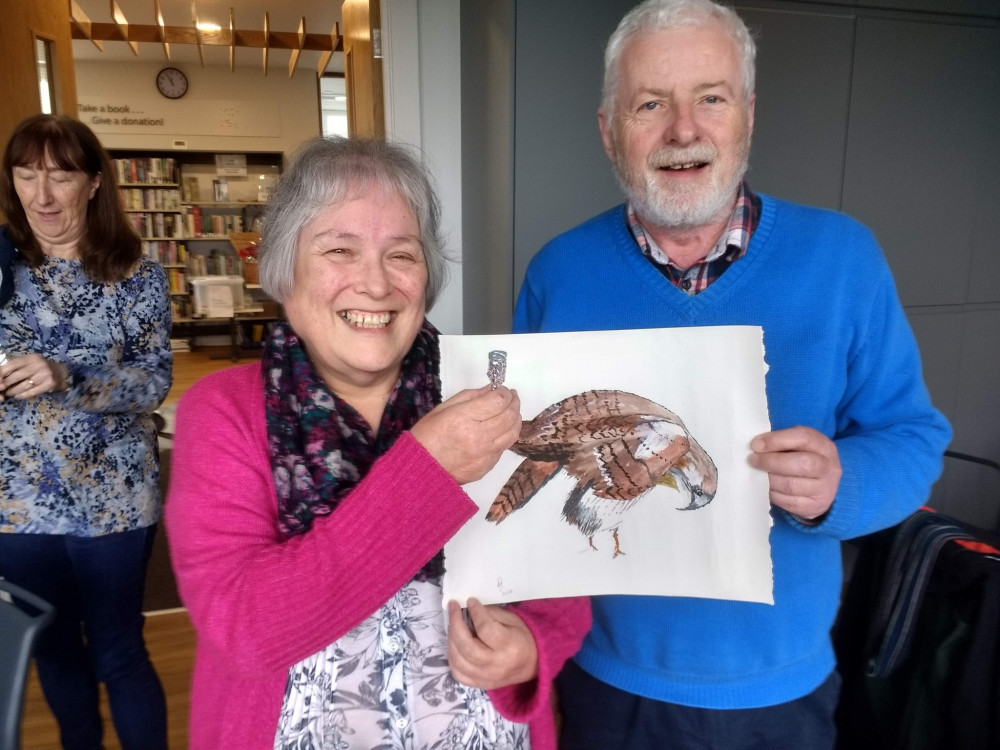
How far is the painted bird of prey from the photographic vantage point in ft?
2.97

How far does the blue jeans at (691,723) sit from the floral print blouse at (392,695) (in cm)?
23

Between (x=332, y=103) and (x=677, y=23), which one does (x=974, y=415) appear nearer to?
(x=677, y=23)

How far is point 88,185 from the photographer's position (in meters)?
1.80

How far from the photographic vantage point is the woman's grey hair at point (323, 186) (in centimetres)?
95

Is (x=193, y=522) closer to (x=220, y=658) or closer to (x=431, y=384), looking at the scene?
(x=220, y=658)

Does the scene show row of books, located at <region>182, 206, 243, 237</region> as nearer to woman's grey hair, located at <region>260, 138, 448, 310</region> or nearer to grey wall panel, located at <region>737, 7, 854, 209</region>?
grey wall panel, located at <region>737, 7, 854, 209</region>

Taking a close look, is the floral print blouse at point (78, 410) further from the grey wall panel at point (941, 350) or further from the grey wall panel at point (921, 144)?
the grey wall panel at point (941, 350)

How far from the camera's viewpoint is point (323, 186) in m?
0.95

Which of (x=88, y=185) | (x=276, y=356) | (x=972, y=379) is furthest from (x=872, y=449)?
(x=972, y=379)

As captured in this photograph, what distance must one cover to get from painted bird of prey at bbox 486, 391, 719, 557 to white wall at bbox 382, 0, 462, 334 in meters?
1.83

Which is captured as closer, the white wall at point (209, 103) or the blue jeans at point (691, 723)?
the blue jeans at point (691, 723)

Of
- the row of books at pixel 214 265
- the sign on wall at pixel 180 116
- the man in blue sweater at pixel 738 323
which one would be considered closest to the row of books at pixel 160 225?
the row of books at pixel 214 265

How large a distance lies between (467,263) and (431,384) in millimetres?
1861

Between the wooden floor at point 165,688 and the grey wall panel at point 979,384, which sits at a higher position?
the grey wall panel at point 979,384
